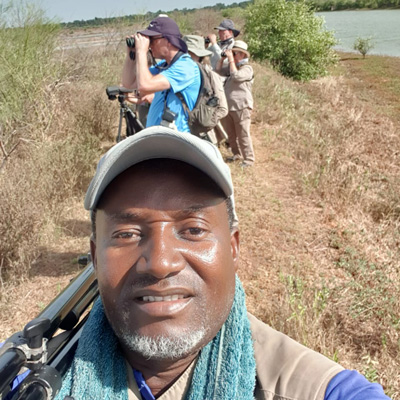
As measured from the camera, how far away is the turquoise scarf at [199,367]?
1.07 m

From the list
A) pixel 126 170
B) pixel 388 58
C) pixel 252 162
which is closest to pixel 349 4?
pixel 388 58

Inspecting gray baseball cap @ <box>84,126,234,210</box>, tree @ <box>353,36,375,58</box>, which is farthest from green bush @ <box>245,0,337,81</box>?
gray baseball cap @ <box>84,126,234,210</box>

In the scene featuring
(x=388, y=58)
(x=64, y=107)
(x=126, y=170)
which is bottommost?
(x=388, y=58)

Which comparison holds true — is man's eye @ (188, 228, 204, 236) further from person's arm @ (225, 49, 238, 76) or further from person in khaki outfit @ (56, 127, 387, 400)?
person's arm @ (225, 49, 238, 76)

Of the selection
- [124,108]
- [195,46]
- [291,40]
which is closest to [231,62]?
[195,46]

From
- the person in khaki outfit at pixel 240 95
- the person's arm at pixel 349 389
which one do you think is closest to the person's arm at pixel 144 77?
the person's arm at pixel 349 389

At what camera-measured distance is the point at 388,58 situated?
25703 millimetres

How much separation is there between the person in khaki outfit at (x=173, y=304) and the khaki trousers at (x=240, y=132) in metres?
5.10

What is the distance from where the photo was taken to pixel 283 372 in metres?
1.04

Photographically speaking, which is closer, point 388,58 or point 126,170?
point 126,170

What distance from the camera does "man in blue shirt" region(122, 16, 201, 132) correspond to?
2.98 m

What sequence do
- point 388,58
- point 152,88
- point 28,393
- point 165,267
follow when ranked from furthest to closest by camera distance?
point 388,58 → point 152,88 → point 165,267 → point 28,393

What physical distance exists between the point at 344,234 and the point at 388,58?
82.2 feet

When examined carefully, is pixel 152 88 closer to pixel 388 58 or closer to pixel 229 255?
pixel 229 255
